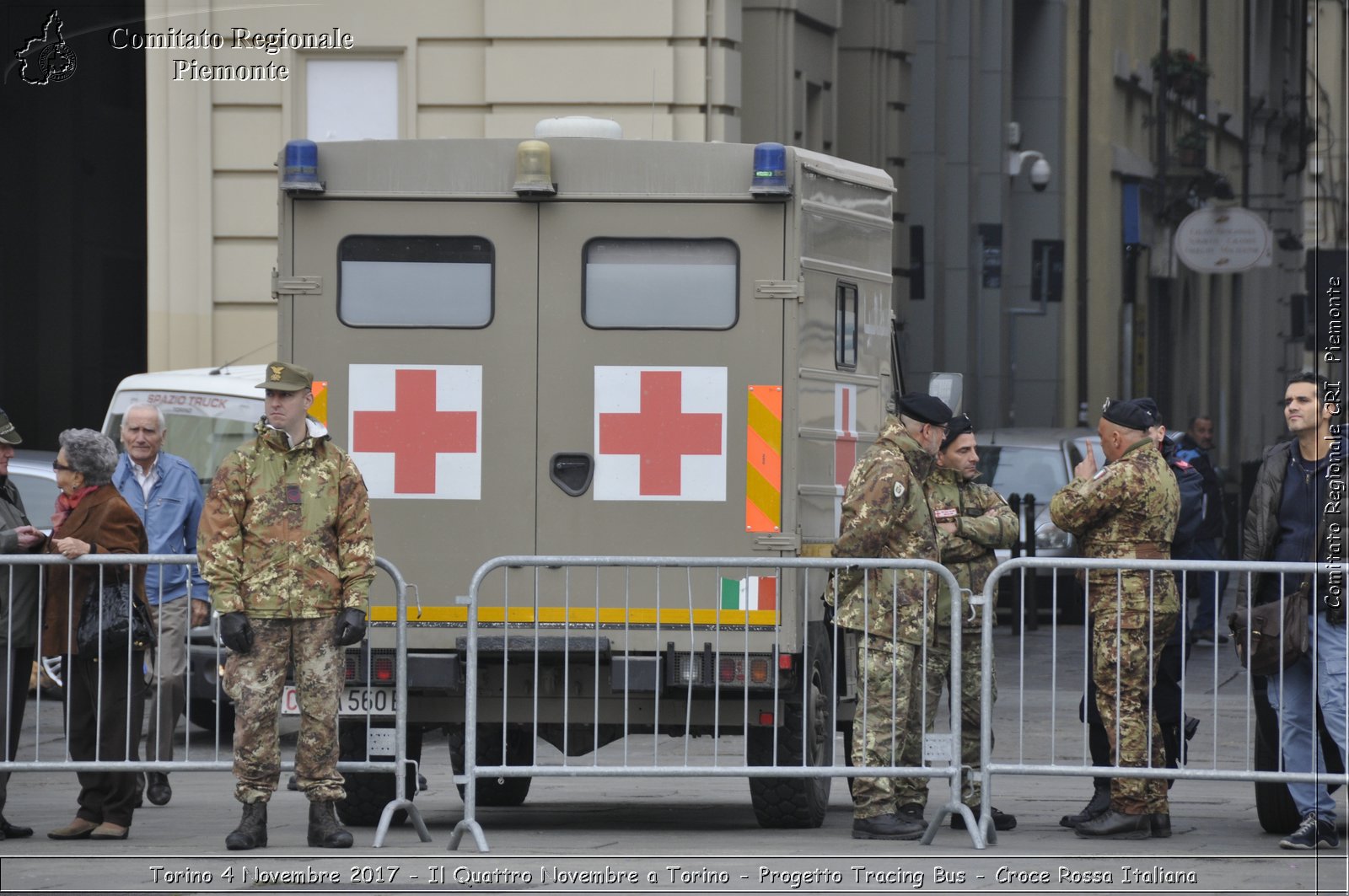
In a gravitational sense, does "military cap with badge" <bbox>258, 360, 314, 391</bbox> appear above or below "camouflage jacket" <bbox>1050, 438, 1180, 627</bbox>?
above

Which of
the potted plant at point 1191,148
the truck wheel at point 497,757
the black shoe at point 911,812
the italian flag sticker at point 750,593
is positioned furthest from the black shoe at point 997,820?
the potted plant at point 1191,148

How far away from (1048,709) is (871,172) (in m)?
5.60

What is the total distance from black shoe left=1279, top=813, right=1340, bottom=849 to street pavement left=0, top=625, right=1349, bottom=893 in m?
0.06

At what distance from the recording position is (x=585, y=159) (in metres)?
8.55

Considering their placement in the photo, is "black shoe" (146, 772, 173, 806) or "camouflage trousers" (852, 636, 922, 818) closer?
"camouflage trousers" (852, 636, 922, 818)

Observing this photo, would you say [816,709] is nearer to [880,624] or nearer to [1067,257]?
[880,624]

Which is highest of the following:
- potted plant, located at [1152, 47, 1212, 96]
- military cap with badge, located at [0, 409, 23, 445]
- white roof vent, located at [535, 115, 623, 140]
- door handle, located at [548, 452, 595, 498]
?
potted plant, located at [1152, 47, 1212, 96]

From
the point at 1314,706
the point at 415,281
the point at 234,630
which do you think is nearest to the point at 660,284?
the point at 415,281

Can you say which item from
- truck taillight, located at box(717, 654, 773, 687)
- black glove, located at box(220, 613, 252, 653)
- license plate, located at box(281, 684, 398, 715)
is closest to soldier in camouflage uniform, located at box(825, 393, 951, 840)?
truck taillight, located at box(717, 654, 773, 687)

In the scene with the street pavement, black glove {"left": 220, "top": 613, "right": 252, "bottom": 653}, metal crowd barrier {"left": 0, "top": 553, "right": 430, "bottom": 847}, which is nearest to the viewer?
the street pavement

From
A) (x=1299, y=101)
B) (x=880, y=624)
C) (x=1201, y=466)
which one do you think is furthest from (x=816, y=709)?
(x=1299, y=101)

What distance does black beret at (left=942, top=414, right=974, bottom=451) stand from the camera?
29.3ft

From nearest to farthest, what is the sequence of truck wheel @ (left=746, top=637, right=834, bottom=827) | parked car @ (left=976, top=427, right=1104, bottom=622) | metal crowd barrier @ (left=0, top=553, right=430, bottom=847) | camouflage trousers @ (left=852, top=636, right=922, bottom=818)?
metal crowd barrier @ (left=0, top=553, right=430, bottom=847), camouflage trousers @ (left=852, top=636, right=922, bottom=818), truck wheel @ (left=746, top=637, right=834, bottom=827), parked car @ (left=976, top=427, right=1104, bottom=622)

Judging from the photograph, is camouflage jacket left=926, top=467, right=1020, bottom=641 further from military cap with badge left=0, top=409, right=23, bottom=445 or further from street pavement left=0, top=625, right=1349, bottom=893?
military cap with badge left=0, top=409, right=23, bottom=445
